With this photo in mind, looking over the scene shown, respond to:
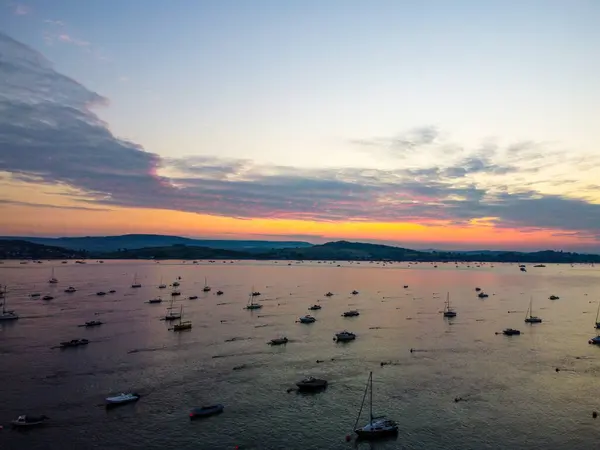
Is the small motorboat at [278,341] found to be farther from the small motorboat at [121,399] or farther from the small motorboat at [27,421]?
the small motorboat at [27,421]

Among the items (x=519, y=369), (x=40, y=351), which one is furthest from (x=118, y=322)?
(x=519, y=369)

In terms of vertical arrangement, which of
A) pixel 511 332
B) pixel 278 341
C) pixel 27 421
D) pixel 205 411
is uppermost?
pixel 511 332

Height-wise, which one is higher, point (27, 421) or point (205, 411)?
point (205, 411)

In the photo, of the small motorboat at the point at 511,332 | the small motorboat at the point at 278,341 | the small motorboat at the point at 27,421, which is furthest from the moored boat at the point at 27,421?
the small motorboat at the point at 511,332

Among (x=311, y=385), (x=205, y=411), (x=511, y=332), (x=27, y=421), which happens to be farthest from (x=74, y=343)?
(x=511, y=332)

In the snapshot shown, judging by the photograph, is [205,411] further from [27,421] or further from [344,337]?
[344,337]

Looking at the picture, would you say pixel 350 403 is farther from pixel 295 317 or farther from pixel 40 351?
pixel 295 317
